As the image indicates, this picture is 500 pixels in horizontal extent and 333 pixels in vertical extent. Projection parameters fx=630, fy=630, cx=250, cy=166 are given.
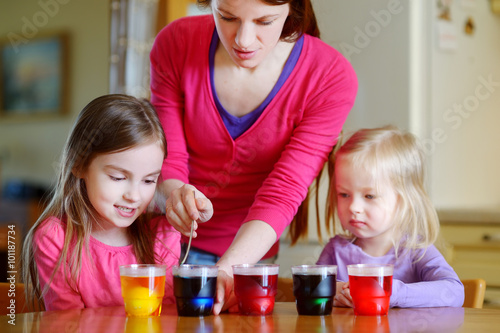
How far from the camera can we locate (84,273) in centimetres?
143

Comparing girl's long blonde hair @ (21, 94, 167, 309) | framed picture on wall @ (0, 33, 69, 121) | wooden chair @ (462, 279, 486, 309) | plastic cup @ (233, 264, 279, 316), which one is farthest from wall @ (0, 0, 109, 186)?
plastic cup @ (233, 264, 279, 316)

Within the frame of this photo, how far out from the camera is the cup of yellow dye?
1.11 m

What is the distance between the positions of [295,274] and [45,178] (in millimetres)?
5230

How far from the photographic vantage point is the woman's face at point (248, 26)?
139cm

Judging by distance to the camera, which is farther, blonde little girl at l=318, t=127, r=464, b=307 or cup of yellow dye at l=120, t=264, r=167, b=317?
blonde little girl at l=318, t=127, r=464, b=307

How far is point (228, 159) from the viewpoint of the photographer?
1662 millimetres

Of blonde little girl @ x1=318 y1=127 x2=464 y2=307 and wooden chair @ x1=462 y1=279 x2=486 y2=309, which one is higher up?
blonde little girl @ x1=318 y1=127 x2=464 y2=307

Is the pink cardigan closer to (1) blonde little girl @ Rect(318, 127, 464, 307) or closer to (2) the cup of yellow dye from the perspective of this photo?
(1) blonde little girl @ Rect(318, 127, 464, 307)

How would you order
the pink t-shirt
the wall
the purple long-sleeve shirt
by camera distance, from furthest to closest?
Answer: the wall
the pink t-shirt
the purple long-sleeve shirt

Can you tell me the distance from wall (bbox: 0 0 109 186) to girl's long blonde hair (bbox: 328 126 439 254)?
4331 millimetres

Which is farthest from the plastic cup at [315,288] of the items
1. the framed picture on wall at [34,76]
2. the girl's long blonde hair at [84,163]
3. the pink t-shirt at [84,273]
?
the framed picture on wall at [34,76]

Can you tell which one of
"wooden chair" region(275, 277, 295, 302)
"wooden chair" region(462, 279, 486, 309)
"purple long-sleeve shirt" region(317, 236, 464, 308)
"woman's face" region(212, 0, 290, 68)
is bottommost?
"wooden chair" region(275, 277, 295, 302)

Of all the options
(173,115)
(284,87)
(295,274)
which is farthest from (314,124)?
(295,274)

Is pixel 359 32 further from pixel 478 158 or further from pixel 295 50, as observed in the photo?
pixel 295 50
